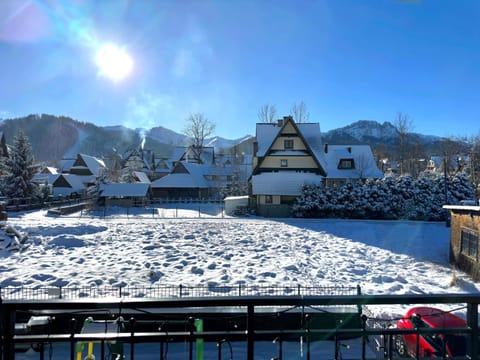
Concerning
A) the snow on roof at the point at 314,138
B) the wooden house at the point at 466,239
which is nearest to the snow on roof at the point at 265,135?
the snow on roof at the point at 314,138

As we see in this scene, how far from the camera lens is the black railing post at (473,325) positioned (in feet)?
6.05

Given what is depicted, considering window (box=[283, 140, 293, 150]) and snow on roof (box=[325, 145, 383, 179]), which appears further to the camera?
snow on roof (box=[325, 145, 383, 179])

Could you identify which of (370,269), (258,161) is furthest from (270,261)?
(258,161)

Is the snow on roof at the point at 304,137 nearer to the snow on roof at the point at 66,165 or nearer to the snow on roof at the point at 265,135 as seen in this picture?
the snow on roof at the point at 265,135

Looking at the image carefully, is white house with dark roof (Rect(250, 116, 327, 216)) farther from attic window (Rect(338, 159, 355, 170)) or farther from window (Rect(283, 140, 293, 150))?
attic window (Rect(338, 159, 355, 170))

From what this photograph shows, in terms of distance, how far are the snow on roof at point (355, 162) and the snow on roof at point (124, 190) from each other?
21.6 meters

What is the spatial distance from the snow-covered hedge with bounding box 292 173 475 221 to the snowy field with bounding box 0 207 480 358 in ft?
15.3

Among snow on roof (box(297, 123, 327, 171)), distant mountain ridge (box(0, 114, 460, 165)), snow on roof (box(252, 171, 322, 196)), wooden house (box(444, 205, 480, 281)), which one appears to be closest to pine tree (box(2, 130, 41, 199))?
snow on roof (box(252, 171, 322, 196))

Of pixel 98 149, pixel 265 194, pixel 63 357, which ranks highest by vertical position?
pixel 98 149

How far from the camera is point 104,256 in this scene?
12.2 meters

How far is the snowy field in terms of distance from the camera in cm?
975

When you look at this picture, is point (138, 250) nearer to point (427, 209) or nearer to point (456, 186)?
point (427, 209)

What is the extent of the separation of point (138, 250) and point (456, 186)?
2528cm

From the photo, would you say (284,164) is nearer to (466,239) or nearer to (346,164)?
(346,164)
